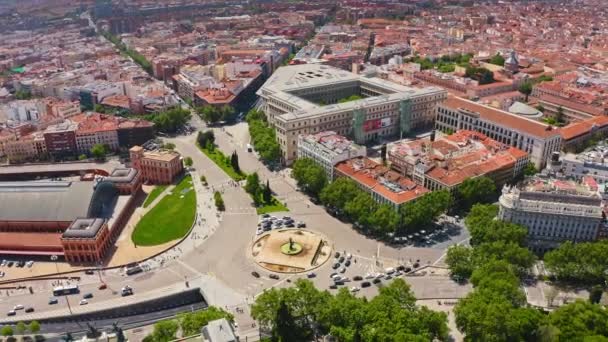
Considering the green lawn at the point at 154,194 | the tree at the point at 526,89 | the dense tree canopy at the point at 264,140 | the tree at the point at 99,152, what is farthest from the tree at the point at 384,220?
the tree at the point at 526,89

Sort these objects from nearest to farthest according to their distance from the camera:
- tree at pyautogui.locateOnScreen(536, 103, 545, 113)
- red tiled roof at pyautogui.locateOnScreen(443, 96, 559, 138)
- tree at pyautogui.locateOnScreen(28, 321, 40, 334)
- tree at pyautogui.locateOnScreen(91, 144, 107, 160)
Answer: tree at pyautogui.locateOnScreen(28, 321, 40, 334) → red tiled roof at pyautogui.locateOnScreen(443, 96, 559, 138) → tree at pyautogui.locateOnScreen(91, 144, 107, 160) → tree at pyautogui.locateOnScreen(536, 103, 545, 113)

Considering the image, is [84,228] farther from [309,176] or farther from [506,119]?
[506,119]

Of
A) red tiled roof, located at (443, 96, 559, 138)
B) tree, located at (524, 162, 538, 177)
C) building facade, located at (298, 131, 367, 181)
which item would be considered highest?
red tiled roof, located at (443, 96, 559, 138)

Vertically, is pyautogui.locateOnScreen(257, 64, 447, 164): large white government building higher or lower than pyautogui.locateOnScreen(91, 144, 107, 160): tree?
higher

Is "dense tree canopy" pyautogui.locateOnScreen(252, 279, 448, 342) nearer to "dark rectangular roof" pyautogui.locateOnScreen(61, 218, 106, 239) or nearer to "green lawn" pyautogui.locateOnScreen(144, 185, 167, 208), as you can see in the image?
"dark rectangular roof" pyautogui.locateOnScreen(61, 218, 106, 239)

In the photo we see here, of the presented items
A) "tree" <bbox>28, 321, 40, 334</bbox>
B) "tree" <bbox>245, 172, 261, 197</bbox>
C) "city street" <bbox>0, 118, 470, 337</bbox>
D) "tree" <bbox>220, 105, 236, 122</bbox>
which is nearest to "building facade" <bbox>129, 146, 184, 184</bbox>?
"city street" <bbox>0, 118, 470, 337</bbox>

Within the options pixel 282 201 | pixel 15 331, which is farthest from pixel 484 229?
pixel 15 331

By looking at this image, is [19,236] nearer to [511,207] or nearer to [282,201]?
[282,201]

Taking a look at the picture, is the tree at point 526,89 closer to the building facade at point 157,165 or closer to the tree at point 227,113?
the tree at point 227,113
